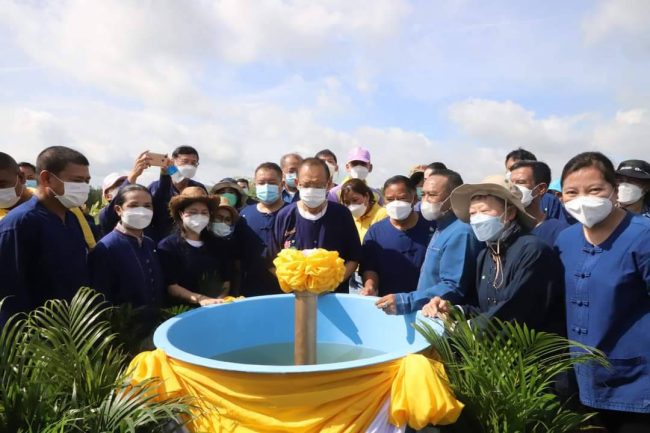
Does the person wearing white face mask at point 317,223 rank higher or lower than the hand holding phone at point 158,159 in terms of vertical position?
lower

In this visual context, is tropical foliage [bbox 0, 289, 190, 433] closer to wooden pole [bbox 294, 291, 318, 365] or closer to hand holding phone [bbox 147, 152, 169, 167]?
wooden pole [bbox 294, 291, 318, 365]

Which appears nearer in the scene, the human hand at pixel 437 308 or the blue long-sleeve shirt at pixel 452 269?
the human hand at pixel 437 308

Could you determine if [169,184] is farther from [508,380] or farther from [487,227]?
[508,380]

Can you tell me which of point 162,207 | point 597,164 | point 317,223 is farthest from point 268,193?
point 597,164

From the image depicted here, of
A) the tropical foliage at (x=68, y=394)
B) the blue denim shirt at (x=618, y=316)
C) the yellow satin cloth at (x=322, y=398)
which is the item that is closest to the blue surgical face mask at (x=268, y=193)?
the tropical foliage at (x=68, y=394)

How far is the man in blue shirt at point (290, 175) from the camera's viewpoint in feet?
21.2

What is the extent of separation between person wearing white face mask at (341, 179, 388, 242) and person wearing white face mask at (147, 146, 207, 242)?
175 cm

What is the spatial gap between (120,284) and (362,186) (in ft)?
10.1

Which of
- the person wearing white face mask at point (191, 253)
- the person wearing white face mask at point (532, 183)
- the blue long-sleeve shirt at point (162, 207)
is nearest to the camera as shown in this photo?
the person wearing white face mask at point (532, 183)

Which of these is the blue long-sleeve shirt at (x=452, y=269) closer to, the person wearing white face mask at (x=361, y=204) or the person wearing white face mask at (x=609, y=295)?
the person wearing white face mask at (x=609, y=295)

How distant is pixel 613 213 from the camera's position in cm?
281

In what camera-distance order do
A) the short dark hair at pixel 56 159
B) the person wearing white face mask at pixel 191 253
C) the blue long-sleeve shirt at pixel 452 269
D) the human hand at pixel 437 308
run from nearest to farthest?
the human hand at pixel 437 308 < the blue long-sleeve shirt at pixel 452 269 < the short dark hair at pixel 56 159 < the person wearing white face mask at pixel 191 253

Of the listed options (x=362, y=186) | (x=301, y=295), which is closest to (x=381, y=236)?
(x=362, y=186)

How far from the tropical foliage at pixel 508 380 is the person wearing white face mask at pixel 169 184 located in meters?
3.50
